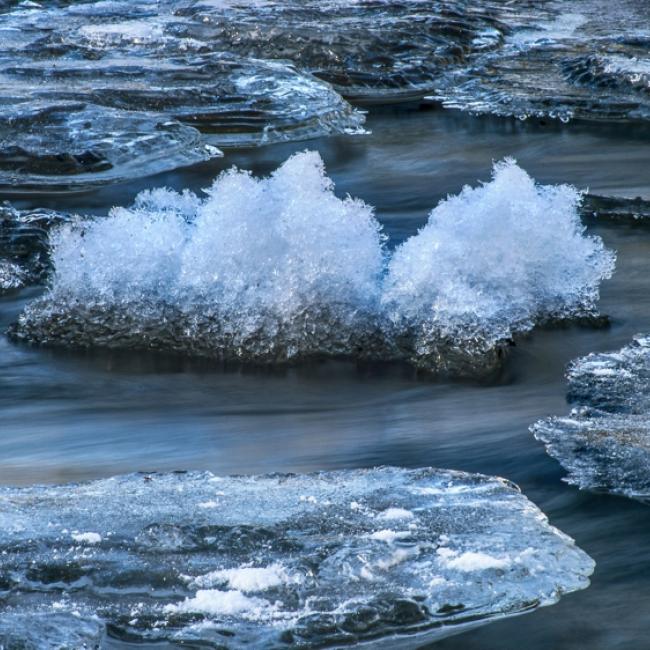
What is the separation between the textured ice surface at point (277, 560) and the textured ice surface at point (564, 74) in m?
4.85

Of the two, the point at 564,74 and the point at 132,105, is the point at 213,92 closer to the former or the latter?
the point at 132,105

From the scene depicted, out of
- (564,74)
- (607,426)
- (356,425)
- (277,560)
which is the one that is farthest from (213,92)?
(277,560)

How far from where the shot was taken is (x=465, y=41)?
9133 millimetres

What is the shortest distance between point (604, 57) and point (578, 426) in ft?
17.1

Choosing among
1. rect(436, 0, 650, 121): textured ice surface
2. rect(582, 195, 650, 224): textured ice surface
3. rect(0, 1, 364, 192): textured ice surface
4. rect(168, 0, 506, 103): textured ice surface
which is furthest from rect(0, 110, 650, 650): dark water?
rect(168, 0, 506, 103): textured ice surface

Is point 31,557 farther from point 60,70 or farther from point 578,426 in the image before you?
point 60,70

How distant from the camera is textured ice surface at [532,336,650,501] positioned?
3.09 metres

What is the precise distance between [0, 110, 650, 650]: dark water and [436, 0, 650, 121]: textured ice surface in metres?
2.41

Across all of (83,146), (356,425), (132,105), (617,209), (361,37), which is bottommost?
(356,425)

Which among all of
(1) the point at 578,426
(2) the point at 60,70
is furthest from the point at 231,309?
(2) the point at 60,70

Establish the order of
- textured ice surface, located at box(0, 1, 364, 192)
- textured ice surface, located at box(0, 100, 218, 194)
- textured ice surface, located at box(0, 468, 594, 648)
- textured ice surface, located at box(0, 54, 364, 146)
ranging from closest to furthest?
textured ice surface, located at box(0, 468, 594, 648) → textured ice surface, located at box(0, 100, 218, 194) → textured ice surface, located at box(0, 1, 364, 192) → textured ice surface, located at box(0, 54, 364, 146)

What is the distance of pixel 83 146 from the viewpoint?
6.76 m

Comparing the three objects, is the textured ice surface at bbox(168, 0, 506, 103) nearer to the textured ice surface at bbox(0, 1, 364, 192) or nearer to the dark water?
the textured ice surface at bbox(0, 1, 364, 192)

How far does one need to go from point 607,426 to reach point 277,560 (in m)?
1.10
